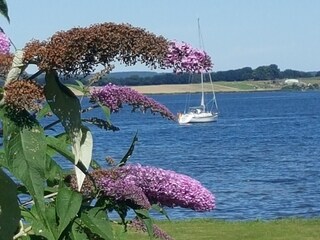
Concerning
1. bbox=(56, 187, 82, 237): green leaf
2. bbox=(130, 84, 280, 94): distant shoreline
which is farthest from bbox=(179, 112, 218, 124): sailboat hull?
bbox=(56, 187, 82, 237): green leaf

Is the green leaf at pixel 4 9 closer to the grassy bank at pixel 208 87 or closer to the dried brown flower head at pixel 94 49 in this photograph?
the dried brown flower head at pixel 94 49

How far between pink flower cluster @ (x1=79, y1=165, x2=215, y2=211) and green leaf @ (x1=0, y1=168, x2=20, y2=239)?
99cm

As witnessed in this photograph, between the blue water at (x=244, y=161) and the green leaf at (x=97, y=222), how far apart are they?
1.12ft

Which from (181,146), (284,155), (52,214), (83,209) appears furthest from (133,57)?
(181,146)

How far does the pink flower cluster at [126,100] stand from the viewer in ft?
8.42

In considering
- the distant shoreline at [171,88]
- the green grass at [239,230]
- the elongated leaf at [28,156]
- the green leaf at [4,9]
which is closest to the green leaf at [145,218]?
the distant shoreline at [171,88]

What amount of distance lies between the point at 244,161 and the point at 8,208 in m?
40.3

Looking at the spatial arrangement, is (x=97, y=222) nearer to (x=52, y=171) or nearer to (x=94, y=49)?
(x=52, y=171)

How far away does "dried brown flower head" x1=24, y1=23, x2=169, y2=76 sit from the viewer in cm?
138

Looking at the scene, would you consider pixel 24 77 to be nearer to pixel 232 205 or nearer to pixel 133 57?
pixel 133 57

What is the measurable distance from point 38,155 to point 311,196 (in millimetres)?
25254

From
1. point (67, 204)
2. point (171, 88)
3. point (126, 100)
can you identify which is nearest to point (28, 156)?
point (67, 204)

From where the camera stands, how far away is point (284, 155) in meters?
44.0

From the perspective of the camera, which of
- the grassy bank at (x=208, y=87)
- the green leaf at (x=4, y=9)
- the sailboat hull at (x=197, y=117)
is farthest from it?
the sailboat hull at (x=197, y=117)
